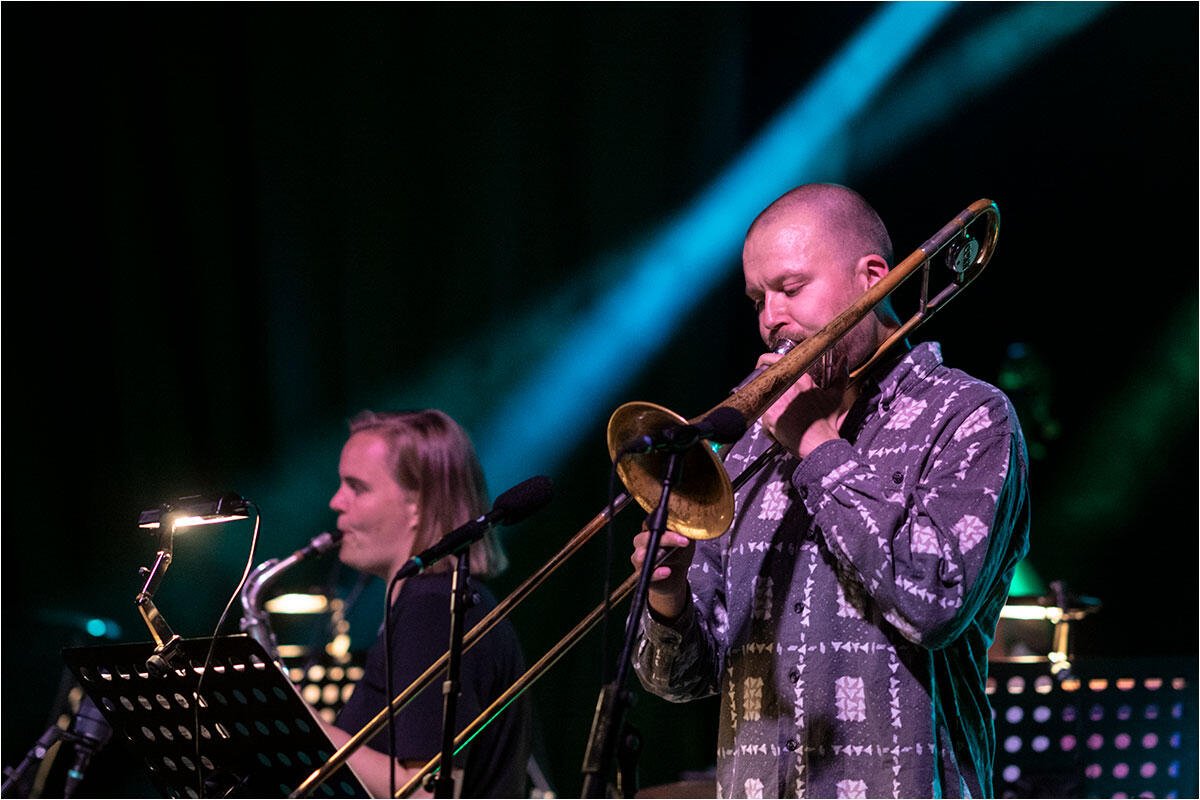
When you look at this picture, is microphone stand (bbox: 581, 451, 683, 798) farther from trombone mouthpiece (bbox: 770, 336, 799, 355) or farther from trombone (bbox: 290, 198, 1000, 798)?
trombone mouthpiece (bbox: 770, 336, 799, 355)

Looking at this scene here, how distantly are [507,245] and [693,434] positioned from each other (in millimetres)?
4102

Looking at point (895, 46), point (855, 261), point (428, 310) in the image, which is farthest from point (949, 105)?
point (855, 261)

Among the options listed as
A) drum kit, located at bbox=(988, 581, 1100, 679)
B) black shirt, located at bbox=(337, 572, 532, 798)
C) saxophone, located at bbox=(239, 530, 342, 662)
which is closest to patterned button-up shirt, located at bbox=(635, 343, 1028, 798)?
black shirt, located at bbox=(337, 572, 532, 798)

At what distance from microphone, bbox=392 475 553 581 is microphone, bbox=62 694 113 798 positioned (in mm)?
1879

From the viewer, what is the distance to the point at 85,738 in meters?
3.49

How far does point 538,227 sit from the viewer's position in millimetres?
5965

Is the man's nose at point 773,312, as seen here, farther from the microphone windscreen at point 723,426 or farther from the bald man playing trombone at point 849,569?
the microphone windscreen at point 723,426

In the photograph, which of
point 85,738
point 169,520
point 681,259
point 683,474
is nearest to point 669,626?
point 683,474

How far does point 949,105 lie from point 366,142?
268cm

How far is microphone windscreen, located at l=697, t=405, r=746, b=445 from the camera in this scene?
6.51ft

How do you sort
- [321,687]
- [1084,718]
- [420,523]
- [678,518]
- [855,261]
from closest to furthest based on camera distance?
1. [678,518]
2. [855,261]
3. [1084,718]
4. [420,523]
5. [321,687]

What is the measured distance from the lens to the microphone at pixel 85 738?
11.5ft

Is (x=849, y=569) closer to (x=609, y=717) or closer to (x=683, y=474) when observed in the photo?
(x=683, y=474)

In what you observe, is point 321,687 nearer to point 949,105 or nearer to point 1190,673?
point 1190,673
